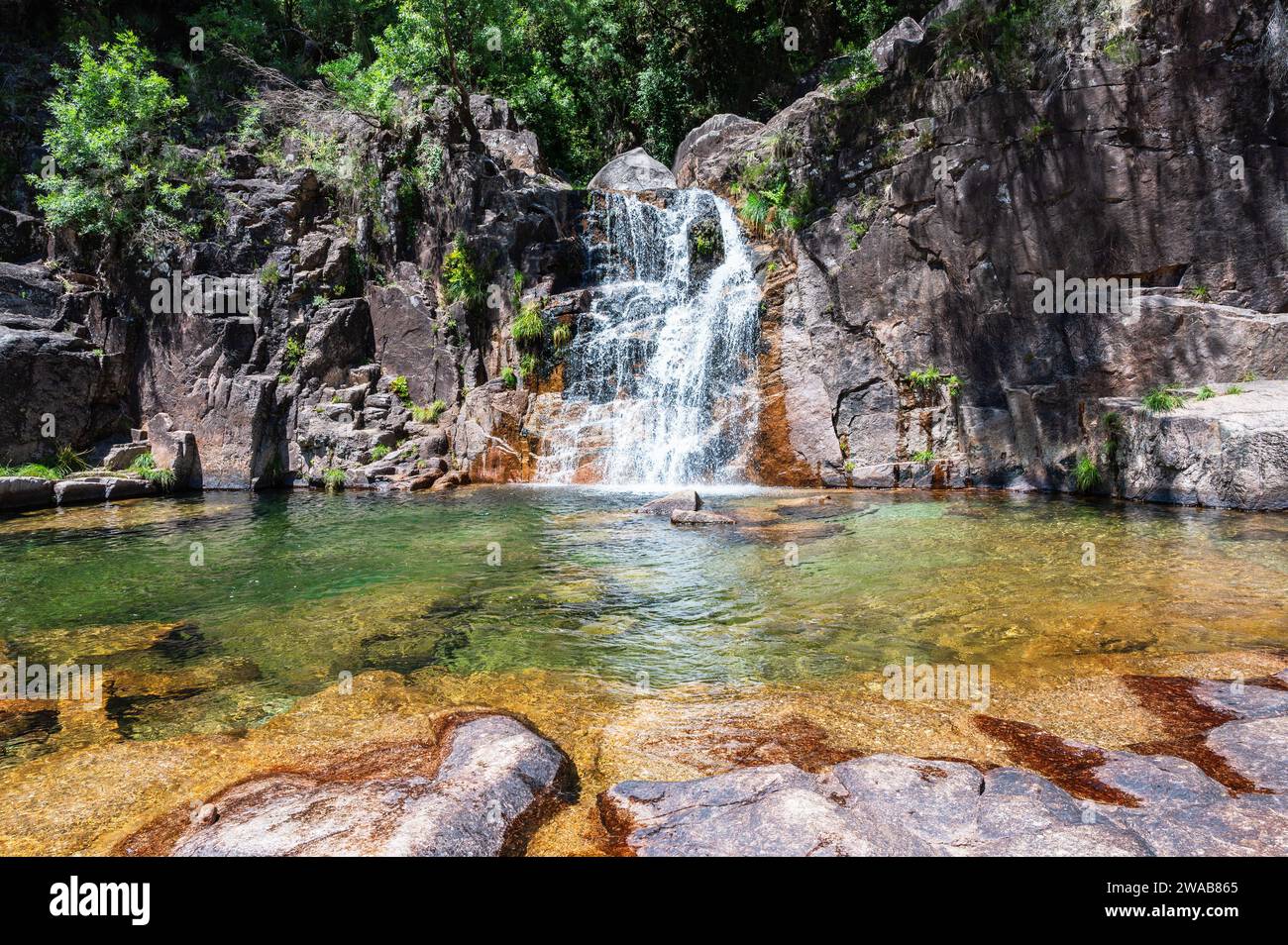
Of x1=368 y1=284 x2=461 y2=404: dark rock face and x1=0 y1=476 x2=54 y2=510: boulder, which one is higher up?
x1=368 y1=284 x2=461 y2=404: dark rock face

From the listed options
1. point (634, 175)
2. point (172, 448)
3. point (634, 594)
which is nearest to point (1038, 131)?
point (634, 175)

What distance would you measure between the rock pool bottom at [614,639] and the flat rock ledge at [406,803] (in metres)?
0.22

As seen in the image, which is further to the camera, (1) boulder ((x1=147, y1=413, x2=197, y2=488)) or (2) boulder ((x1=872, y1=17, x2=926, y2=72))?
(1) boulder ((x1=147, y1=413, x2=197, y2=488))

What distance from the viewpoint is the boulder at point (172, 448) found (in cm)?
1777

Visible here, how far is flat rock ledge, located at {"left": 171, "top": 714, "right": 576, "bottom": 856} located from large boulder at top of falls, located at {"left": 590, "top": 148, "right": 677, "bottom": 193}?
20.0m

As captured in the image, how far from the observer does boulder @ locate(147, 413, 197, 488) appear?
17.8 meters

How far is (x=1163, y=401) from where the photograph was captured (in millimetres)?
11734

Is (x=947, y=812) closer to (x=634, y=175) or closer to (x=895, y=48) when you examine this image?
(x=895, y=48)

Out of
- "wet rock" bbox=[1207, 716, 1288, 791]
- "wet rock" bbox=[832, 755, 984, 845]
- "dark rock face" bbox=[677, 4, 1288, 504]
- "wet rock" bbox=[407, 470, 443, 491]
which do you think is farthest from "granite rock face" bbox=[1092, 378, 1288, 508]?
"wet rock" bbox=[407, 470, 443, 491]

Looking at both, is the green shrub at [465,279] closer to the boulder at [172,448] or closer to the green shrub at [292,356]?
the green shrub at [292,356]

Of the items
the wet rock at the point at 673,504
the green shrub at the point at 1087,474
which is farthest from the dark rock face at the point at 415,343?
the green shrub at the point at 1087,474

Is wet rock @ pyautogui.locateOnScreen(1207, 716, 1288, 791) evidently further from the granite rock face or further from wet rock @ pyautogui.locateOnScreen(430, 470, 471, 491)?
wet rock @ pyautogui.locateOnScreen(430, 470, 471, 491)
